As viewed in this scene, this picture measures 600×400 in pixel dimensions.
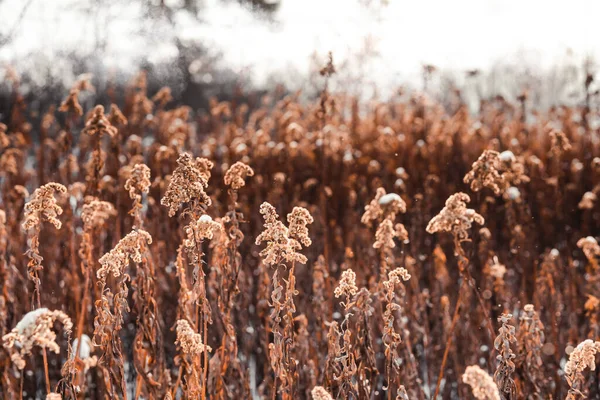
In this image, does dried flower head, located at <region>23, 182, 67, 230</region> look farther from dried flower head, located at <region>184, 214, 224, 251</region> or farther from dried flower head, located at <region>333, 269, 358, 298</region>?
dried flower head, located at <region>333, 269, 358, 298</region>

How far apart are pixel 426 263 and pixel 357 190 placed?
117 centimetres

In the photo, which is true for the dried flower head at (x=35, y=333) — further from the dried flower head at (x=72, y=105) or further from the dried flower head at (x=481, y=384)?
the dried flower head at (x=72, y=105)

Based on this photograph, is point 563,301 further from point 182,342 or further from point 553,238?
point 182,342

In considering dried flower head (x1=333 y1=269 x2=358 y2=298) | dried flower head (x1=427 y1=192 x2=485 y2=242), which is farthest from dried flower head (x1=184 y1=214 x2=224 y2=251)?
dried flower head (x1=427 y1=192 x2=485 y2=242)

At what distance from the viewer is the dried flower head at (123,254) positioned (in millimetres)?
1487

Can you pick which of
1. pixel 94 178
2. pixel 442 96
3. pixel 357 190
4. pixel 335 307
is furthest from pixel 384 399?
pixel 442 96

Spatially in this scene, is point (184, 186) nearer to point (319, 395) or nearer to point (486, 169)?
point (319, 395)

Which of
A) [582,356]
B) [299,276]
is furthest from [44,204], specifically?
[299,276]

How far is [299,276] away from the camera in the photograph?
3256mm

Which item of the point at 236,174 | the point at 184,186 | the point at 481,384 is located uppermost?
the point at 236,174

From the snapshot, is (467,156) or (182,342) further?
(467,156)

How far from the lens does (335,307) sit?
11.1ft

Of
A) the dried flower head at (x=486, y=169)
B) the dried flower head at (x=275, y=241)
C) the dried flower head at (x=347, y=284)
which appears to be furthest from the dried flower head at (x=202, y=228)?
the dried flower head at (x=486, y=169)

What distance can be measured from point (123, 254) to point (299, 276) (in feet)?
5.93
